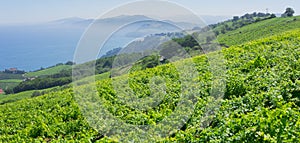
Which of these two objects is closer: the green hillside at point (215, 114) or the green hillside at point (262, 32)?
the green hillside at point (215, 114)

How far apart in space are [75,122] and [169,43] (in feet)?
21.6

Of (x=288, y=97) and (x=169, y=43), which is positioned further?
(x=169, y=43)

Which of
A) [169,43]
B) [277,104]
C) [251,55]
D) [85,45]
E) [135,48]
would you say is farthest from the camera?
[251,55]

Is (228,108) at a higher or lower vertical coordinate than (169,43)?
lower

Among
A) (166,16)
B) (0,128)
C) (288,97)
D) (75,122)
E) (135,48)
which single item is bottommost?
(0,128)

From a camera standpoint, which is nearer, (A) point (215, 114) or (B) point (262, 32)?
(A) point (215, 114)

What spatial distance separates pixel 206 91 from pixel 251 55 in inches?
275

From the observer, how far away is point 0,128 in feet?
48.1

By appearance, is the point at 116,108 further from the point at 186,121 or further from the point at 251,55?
the point at 251,55

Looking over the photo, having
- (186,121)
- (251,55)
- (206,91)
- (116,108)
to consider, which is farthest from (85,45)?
(251,55)

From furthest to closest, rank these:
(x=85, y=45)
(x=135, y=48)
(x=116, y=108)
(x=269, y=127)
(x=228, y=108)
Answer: (x=135, y=48)
(x=116, y=108)
(x=85, y=45)
(x=228, y=108)
(x=269, y=127)

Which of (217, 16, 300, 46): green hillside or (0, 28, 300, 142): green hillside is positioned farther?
(217, 16, 300, 46): green hillside

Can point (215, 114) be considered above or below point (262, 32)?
below

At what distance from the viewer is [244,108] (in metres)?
8.33
